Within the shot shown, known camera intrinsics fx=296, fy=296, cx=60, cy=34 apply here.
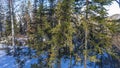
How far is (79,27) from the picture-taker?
23.9m

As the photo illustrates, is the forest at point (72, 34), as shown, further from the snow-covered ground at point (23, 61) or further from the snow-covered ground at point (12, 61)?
the snow-covered ground at point (12, 61)

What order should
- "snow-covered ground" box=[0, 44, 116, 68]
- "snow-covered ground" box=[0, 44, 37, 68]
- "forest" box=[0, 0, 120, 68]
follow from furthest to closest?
"snow-covered ground" box=[0, 44, 37, 68] → "snow-covered ground" box=[0, 44, 116, 68] → "forest" box=[0, 0, 120, 68]

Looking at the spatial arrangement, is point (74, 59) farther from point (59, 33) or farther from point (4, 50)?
point (4, 50)

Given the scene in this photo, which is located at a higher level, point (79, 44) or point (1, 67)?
point (79, 44)

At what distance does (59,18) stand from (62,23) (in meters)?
0.48

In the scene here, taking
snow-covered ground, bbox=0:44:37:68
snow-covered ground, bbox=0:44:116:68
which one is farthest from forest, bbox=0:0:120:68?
snow-covered ground, bbox=0:44:37:68

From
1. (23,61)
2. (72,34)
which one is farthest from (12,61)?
(72,34)

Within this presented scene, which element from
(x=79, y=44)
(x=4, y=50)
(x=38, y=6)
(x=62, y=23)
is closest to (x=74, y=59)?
(x=79, y=44)

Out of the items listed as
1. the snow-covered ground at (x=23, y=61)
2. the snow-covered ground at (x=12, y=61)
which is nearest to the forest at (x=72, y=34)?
the snow-covered ground at (x=23, y=61)

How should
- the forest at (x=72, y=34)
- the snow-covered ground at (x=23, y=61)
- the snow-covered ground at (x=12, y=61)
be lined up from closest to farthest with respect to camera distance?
1. the forest at (x=72, y=34)
2. the snow-covered ground at (x=23, y=61)
3. the snow-covered ground at (x=12, y=61)

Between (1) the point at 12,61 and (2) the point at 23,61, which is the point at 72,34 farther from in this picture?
(1) the point at 12,61

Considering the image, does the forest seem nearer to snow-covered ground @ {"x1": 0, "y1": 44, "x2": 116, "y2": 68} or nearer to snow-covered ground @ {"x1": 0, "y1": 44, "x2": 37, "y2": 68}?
snow-covered ground @ {"x1": 0, "y1": 44, "x2": 116, "y2": 68}

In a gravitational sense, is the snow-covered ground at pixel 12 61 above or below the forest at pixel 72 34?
below

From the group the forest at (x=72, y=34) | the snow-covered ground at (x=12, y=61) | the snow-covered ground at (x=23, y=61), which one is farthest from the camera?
the snow-covered ground at (x=12, y=61)
